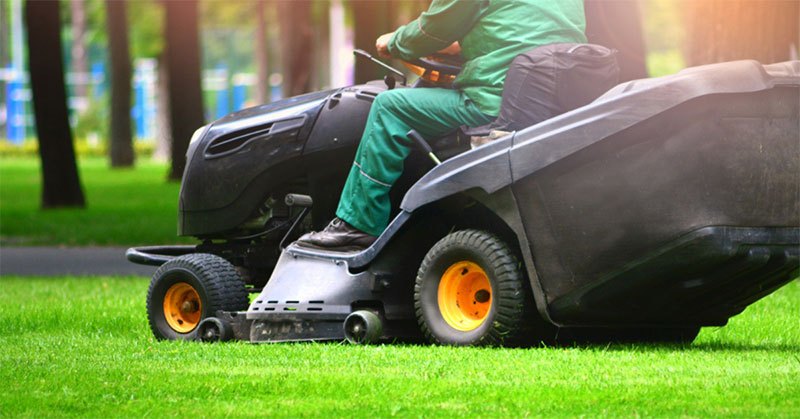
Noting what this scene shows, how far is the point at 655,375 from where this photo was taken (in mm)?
6094

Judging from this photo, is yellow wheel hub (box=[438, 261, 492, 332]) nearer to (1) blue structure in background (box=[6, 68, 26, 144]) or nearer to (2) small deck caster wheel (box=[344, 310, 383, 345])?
(2) small deck caster wheel (box=[344, 310, 383, 345])

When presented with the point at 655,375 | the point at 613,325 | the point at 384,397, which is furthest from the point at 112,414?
the point at 613,325

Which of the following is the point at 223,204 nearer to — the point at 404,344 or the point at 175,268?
the point at 175,268

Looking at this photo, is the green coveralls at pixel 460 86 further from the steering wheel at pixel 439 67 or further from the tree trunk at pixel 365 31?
the tree trunk at pixel 365 31

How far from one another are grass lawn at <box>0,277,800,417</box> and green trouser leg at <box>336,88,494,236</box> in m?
0.74

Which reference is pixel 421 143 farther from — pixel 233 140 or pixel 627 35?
pixel 627 35

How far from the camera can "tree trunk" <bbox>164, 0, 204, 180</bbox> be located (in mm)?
24766

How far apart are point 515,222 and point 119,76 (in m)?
30.0

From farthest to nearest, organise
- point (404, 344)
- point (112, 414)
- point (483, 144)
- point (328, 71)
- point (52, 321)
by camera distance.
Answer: point (328, 71)
point (52, 321)
point (404, 344)
point (483, 144)
point (112, 414)

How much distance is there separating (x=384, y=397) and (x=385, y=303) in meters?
1.85

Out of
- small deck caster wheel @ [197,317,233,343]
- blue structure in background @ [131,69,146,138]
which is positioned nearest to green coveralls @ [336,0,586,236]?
small deck caster wheel @ [197,317,233,343]

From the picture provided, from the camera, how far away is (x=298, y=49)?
111ft

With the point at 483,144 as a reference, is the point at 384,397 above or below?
below

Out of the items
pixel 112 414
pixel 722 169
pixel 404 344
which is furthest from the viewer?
pixel 404 344
